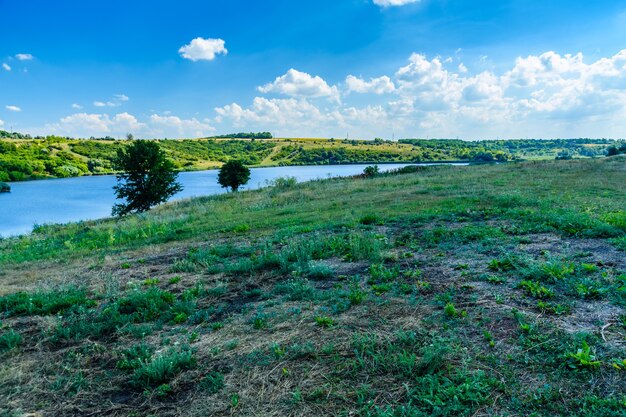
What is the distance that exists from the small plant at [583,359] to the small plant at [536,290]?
138 cm

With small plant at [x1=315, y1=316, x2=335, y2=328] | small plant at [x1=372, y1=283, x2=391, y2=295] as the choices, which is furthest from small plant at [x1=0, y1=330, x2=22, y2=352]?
small plant at [x1=372, y1=283, x2=391, y2=295]

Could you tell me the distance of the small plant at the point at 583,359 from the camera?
326 centimetres

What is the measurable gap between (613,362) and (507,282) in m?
2.10

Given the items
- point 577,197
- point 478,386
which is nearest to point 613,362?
point 478,386

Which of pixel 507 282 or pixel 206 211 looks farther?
pixel 206 211

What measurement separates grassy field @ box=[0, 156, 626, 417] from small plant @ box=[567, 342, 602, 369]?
0.02 m

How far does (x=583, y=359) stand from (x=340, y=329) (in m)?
2.49

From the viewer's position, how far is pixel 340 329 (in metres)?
4.32

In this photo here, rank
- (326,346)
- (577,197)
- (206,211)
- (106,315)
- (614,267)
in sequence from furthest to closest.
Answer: (206,211)
(577,197)
(614,267)
(106,315)
(326,346)

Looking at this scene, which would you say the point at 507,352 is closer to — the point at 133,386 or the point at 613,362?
the point at 613,362

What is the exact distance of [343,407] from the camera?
3.08 meters

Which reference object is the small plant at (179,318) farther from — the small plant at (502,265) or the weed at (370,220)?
the weed at (370,220)

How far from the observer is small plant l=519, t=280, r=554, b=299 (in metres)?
4.77

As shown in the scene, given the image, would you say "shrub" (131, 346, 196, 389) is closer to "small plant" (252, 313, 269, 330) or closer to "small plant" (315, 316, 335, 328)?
"small plant" (252, 313, 269, 330)
